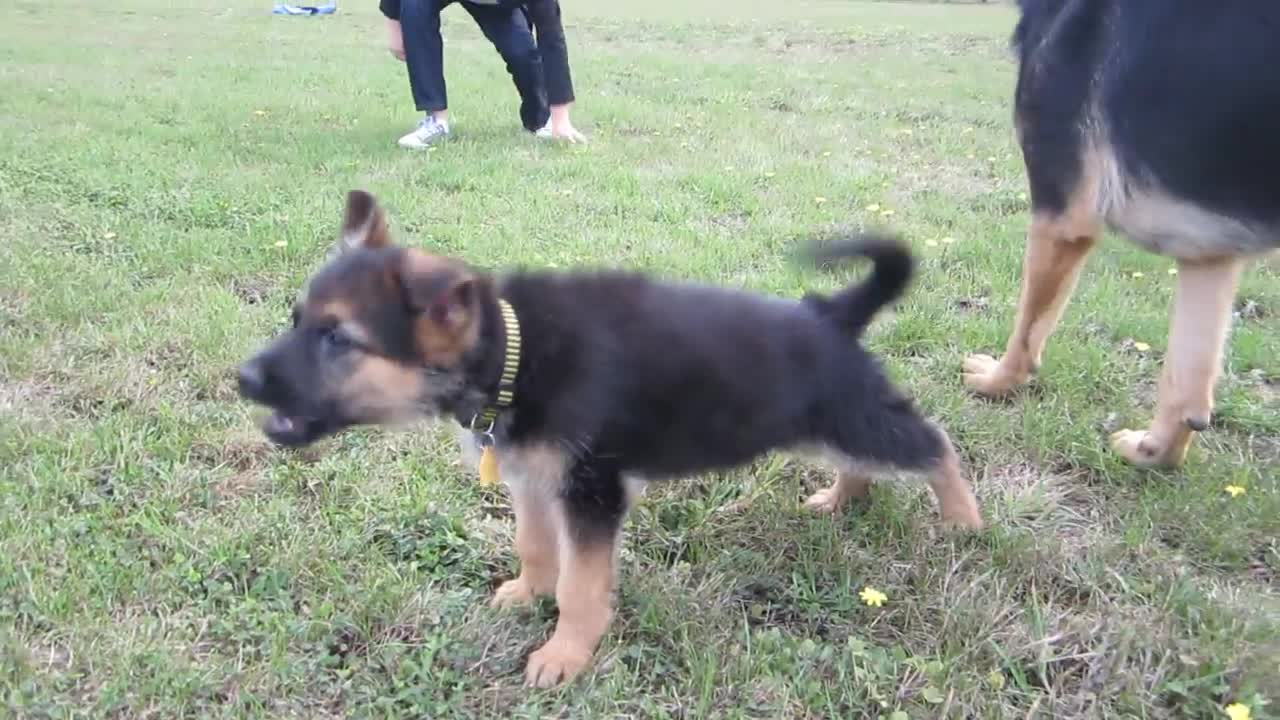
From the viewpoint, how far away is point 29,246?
510 cm

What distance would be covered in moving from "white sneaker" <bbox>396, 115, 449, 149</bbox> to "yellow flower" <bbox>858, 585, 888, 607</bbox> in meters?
5.88

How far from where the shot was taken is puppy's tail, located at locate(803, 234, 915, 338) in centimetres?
271

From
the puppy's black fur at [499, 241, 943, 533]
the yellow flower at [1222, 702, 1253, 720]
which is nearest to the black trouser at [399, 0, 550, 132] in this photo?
the puppy's black fur at [499, 241, 943, 533]

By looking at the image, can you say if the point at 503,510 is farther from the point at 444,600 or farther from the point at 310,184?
the point at 310,184

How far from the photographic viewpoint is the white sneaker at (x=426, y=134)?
775 centimetres

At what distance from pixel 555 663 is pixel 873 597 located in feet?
2.93

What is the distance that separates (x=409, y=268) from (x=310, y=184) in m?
4.31

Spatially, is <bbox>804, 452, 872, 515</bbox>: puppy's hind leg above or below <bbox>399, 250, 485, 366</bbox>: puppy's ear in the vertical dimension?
below

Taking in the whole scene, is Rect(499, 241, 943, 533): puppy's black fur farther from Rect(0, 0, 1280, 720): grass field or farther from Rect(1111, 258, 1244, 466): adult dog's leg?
Rect(1111, 258, 1244, 466): adult dog's leg

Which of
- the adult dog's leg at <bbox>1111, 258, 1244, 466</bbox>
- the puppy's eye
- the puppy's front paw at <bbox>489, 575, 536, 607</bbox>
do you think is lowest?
the puppy's front paw at <bbox>489, 575, 536, 607</bbox>

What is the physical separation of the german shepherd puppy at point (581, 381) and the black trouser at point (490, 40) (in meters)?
5.37

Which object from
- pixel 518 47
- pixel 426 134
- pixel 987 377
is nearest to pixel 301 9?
pixel 518 47

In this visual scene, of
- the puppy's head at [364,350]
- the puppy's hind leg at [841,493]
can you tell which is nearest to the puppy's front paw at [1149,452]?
the puppy's hind leg at [841,493]

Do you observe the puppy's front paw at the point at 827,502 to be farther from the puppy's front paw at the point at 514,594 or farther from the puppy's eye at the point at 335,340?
the puppy's eye at the point at 335,340
